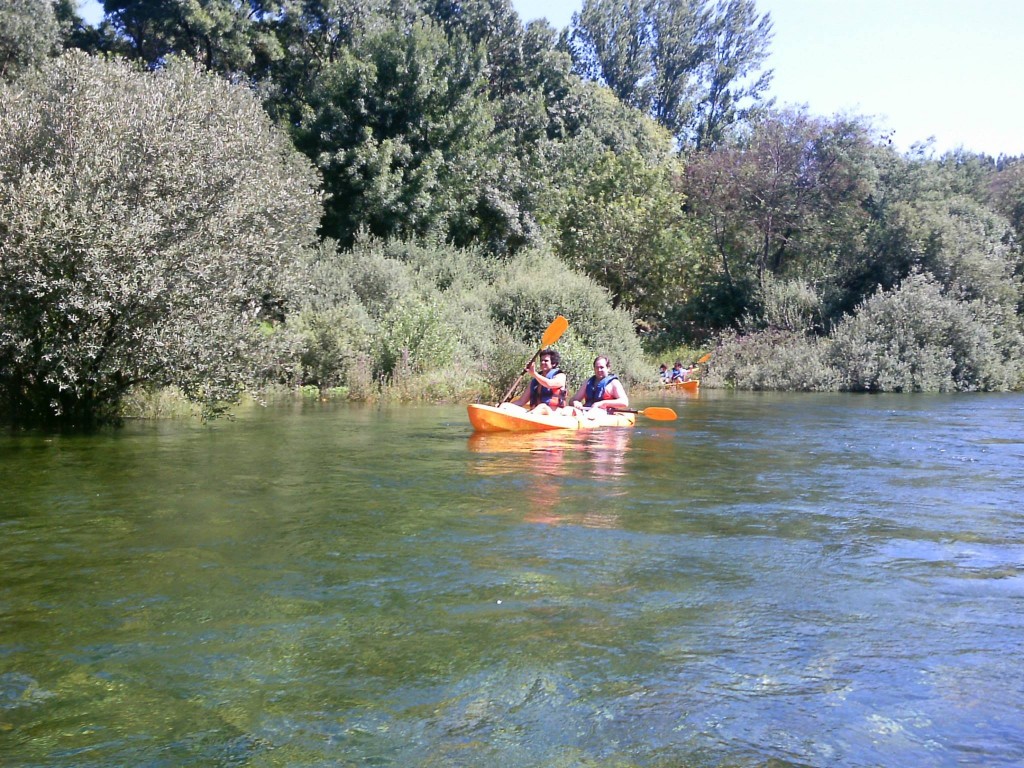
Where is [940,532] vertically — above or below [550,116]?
below

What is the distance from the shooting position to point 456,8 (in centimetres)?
3462

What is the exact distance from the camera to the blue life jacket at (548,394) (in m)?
14.1

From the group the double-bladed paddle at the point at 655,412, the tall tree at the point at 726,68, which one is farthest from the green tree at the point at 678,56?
the double-bladed paddle at the point at 655,412

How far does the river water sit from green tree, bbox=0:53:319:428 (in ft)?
6.09

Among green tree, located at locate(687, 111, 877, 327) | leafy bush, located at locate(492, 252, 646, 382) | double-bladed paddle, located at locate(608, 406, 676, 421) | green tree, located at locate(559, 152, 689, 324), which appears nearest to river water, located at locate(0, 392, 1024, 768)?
double-bladed paddle, located at locate(608, 406, 676, 421)

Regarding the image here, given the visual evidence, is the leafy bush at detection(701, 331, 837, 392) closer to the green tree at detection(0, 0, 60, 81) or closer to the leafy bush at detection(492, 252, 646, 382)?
the leafy bush at detection(492, 252, 646, 382)

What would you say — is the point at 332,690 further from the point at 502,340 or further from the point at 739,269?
the point at 739,269

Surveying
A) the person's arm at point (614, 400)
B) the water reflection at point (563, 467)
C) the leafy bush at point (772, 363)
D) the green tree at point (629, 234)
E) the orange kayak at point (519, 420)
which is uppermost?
the green tree at point (629, 234)

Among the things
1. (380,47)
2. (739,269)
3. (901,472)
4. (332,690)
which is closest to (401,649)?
(332,690)

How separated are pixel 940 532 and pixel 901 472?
3.21m

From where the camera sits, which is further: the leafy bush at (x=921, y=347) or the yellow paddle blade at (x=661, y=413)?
the leafy bush at (x=921, y=347)

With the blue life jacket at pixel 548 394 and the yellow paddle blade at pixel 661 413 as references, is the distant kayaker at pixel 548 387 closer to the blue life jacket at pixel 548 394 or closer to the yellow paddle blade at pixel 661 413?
the blue life jacket at pixel 548 394

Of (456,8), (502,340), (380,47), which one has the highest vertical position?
(456,8)

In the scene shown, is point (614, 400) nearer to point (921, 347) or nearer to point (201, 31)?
point (921, 347)
